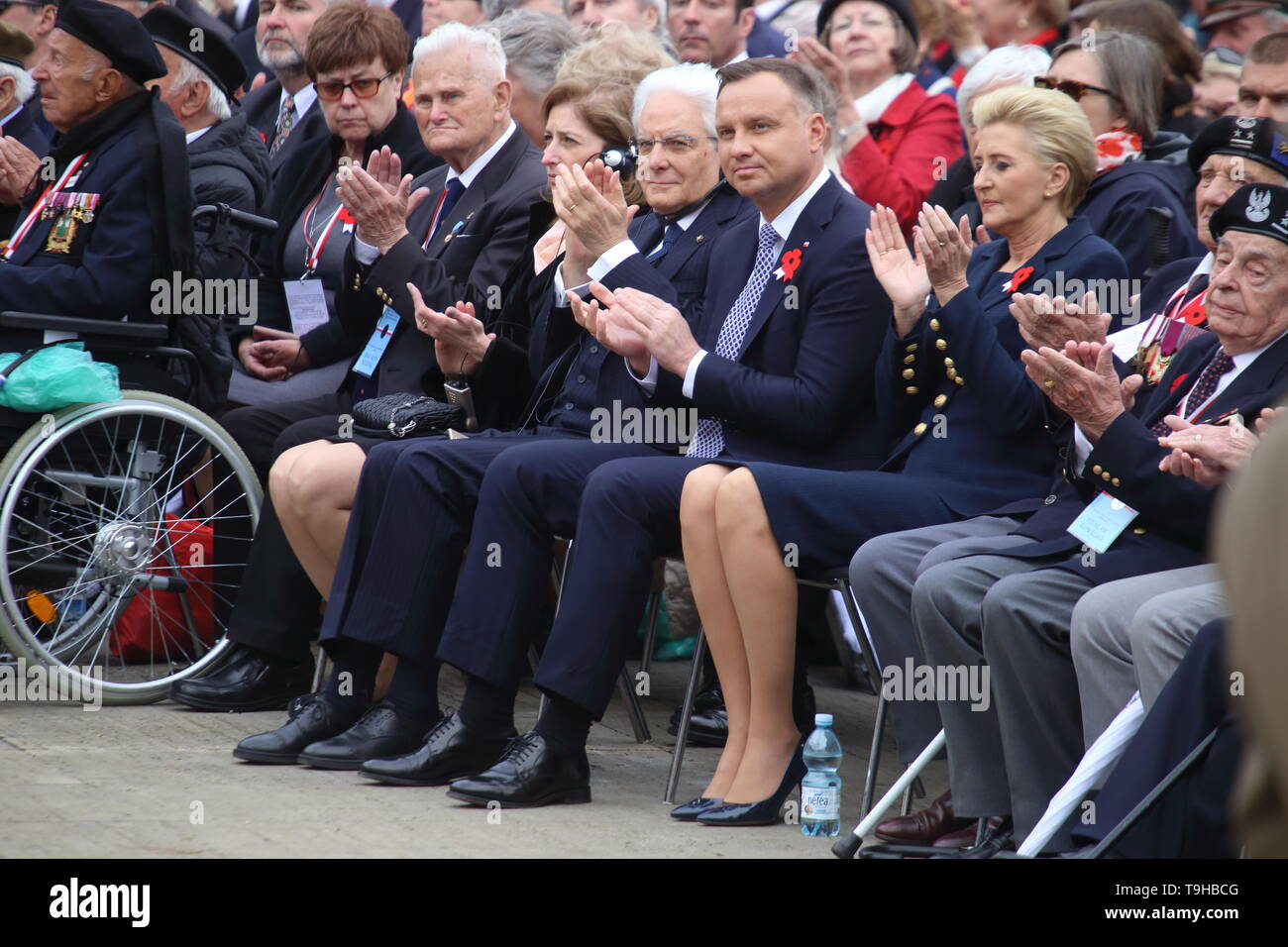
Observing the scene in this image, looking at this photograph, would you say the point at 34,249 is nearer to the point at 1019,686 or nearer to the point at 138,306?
the point at 138,306

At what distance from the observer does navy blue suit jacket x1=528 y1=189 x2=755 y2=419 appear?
5.05 metres

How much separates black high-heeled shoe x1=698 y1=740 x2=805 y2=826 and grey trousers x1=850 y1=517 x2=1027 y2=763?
353 millimetres

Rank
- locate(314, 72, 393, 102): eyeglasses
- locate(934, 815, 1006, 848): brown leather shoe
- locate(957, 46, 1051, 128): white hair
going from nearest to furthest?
locate(934, 815, 1006, 848): brown leather shoe, locate(957, 46, 1051, 128): white hair, locate(314, 72, 393, 102): eyeglasses

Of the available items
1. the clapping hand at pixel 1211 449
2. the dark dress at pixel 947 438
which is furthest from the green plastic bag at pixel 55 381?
the clapping hand at pixel 1211 449

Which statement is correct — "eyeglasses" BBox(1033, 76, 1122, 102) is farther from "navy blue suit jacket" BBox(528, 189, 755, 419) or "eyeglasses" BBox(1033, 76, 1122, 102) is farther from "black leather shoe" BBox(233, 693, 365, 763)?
"black leather shoe" BBox(233, 693, 365, 763)

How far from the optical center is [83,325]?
5422 mm

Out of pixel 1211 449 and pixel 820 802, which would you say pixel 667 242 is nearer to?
pixel 820 802

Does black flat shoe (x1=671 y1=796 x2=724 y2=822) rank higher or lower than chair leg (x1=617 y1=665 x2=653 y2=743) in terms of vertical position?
higher

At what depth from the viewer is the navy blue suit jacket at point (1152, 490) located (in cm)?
366

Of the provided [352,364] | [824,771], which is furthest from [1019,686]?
[352,364]

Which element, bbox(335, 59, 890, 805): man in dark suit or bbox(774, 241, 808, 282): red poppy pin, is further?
bbox(774, 241, 808, 282): red poppy pin

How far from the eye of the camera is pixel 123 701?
5434 mm

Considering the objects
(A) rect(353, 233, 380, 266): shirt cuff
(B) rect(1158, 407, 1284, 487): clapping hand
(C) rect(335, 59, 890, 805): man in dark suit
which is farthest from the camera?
(A) rect(353, 233, 380, 266): shirt cuff

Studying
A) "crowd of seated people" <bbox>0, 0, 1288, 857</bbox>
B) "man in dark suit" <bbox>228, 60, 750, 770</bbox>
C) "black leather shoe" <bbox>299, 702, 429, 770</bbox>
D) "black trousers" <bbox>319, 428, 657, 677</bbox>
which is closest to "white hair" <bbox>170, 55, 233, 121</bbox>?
"crowd of seated people" <bbox>0, 0, 1288, 857</bbox>
